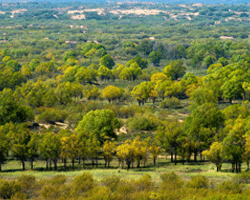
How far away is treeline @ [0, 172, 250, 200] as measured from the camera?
118 ft

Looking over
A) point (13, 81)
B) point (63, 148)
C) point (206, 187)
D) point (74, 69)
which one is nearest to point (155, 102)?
point (74, 69)

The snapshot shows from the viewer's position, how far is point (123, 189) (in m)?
37.8

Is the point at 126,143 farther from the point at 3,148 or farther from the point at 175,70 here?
the point at 175,70

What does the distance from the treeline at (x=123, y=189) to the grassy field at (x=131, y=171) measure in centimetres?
465

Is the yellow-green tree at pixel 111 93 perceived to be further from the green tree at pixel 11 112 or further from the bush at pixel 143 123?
the green tree at pixel 11 112

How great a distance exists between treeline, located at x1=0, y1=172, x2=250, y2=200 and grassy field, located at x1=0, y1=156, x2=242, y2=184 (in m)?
4.65

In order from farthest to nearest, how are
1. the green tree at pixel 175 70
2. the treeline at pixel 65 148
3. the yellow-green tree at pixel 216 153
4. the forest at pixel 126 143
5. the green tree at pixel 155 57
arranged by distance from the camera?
1. the green tree at pixel 155 57
2. the green tree at pixel 175 70
3. the treeline at pixel 65 148
4. the yellow-green tree at pixel 216 153
5. the forest at pixel 126 143

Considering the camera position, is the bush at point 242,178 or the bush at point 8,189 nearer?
the bush at point 8,189

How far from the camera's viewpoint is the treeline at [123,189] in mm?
A: 36031

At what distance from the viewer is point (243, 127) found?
56.8 meters

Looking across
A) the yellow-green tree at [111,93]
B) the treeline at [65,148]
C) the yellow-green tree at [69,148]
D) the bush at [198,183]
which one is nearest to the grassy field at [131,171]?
the treeline at [65,148]

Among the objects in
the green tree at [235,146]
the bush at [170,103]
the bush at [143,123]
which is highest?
the green tree at [235,146]

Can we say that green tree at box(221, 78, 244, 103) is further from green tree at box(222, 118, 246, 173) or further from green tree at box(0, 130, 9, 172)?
green tree at box(0, 130, 9, 172)

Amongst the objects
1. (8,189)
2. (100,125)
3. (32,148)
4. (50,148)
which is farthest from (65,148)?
(8,189)
